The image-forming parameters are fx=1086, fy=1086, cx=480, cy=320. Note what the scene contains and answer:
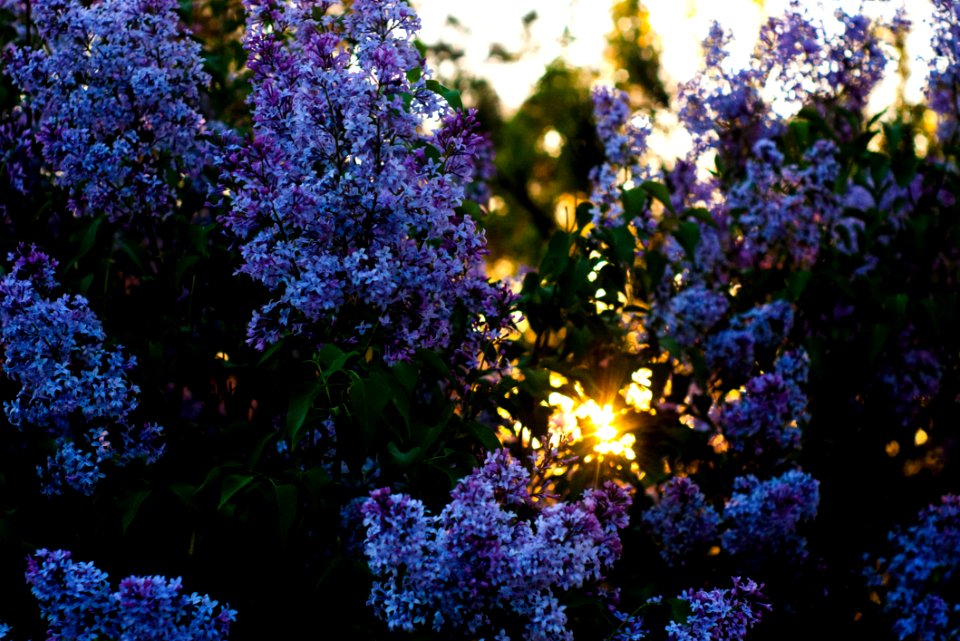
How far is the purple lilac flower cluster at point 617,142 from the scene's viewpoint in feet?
13.8

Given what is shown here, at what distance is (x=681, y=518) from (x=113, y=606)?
2.20 metres

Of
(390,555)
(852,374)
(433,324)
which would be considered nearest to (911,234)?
(852,374)

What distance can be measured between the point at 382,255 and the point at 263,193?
1.16 feet

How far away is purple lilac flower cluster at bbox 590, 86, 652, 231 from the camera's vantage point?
4221mm

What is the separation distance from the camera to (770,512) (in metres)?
3.84

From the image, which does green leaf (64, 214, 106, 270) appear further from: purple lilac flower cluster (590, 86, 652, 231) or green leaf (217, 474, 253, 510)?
purple lilac flower cluster (590, 86, 652, 231)

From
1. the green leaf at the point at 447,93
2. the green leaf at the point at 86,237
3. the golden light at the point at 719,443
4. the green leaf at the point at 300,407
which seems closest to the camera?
the green leaf at the point at 300,407

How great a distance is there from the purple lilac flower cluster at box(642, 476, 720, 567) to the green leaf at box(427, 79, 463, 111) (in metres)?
1.57

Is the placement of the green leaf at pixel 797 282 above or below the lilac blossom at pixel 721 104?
below

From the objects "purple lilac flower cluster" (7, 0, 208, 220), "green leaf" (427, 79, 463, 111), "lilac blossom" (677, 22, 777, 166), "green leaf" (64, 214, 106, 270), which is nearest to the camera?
"green leaf" (427, 79, 463, 111)

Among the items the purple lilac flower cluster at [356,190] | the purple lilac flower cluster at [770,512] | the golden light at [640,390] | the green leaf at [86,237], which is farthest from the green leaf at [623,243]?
the green leaf at [86,237]

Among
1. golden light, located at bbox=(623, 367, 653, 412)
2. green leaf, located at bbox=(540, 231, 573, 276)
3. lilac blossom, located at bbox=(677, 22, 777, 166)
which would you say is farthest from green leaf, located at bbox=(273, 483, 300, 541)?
lilac blossom, located at bbox=(677, 22, 777, 166)

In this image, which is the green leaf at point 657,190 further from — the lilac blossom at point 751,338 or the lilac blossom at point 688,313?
the lilac blossom at point 751,338

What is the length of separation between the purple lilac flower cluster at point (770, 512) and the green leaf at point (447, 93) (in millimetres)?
1741
